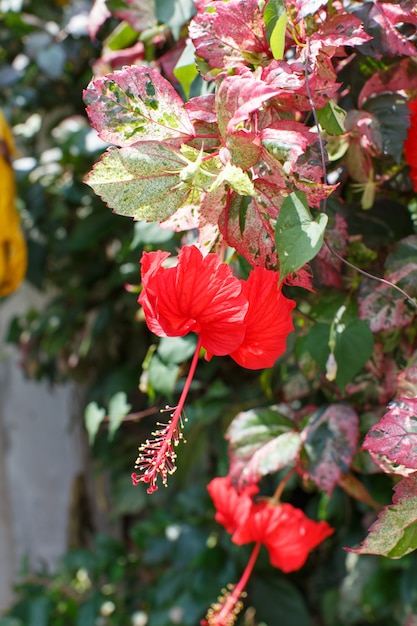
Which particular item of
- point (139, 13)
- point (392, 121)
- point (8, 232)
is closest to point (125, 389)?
point (8, 232)

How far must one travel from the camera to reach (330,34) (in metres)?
0.46

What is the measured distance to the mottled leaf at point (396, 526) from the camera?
0.42 m

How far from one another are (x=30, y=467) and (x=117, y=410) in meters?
0.69

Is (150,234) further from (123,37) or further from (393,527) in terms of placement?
(393,527)

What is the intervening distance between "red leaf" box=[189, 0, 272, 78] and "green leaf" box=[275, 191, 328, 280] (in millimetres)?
120

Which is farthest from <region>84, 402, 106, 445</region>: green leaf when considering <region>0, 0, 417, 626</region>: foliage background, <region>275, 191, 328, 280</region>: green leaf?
<region>275, 191, 328, 280</region>: green leaf

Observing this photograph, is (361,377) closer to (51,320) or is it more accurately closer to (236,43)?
(236,43)

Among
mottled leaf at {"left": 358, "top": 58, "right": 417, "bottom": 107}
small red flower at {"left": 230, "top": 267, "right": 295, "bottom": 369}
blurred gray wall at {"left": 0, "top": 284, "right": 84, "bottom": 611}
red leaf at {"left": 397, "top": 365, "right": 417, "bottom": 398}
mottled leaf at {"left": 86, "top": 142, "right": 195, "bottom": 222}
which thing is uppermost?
mottled leaf at {"left": 86, "top": 142, "right": 195, "bottom": 222}

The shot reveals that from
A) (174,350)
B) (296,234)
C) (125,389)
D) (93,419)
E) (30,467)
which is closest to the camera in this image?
(296,234)

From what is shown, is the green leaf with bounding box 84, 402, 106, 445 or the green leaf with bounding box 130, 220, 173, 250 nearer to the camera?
the green leaf with bounding box 130, 220, 173, 250

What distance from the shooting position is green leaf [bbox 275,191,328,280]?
0.39 m

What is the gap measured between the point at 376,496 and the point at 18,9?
2.90 feet

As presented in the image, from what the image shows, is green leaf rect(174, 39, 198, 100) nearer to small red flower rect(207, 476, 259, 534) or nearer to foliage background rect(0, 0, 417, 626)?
foliage background rect(0, 0, 417, 626)

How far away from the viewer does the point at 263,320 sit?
435 millimetres
